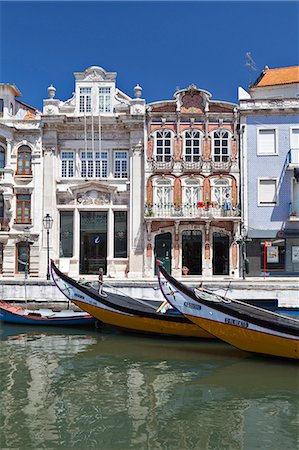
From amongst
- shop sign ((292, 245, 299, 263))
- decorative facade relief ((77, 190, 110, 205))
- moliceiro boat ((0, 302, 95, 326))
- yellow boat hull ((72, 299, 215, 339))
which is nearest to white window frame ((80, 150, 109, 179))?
decorative facade relief ((77, 190, 110, 205))

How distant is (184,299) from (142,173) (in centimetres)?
1597

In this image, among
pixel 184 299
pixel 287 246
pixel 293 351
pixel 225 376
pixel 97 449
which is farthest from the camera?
pixel 287 246

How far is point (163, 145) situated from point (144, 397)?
836 inches

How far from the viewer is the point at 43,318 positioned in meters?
18.1

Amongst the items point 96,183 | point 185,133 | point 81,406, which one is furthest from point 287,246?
point 81,406

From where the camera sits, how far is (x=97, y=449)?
296 inches

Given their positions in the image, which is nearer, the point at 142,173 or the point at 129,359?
the point at 129,359

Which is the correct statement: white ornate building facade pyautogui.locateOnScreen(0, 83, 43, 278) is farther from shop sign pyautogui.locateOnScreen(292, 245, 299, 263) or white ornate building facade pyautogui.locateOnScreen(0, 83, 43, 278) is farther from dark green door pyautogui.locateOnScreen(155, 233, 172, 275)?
shop sign pyautogui.locateOnScreen(292, 245, 299, 263)

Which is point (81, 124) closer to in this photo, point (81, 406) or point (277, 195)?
point (277, 195)

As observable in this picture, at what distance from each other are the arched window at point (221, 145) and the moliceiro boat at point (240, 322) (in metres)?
16.2

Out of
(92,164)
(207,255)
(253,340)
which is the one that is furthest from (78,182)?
(253,340)

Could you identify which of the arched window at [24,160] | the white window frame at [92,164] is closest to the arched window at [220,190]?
the white window frame at [92,164]

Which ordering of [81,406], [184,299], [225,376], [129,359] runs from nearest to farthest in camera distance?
[81,406] < [225,376] < [129,359] < [184,299]

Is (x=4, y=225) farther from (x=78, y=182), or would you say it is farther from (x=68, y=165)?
(x=68, y=165)
